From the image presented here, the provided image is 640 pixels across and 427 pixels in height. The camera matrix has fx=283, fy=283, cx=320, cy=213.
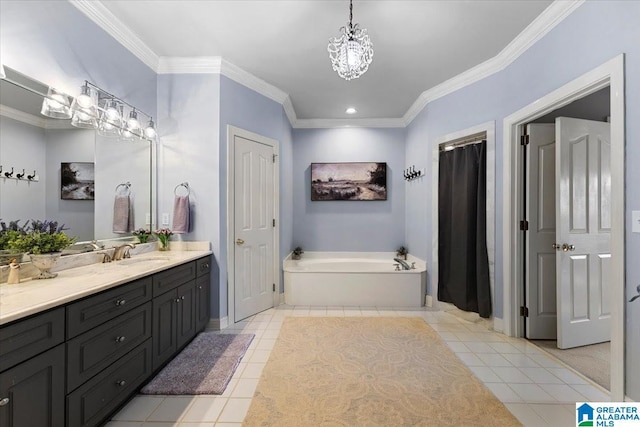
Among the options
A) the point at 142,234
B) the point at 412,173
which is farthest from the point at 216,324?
the point at 412,173

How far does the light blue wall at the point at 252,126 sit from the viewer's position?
9.54ft

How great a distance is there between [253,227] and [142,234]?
1087 millimetres

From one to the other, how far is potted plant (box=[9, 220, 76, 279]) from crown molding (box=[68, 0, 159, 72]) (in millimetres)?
1595

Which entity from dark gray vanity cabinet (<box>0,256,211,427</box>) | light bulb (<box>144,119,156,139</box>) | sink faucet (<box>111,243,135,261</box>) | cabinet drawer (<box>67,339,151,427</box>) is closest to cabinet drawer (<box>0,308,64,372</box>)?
dark gray vanity cabinet (<box>0,256,211,427</box>)

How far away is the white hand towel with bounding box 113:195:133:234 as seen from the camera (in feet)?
7.80

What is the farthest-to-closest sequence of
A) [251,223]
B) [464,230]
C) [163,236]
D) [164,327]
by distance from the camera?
[251,223] < [464,230] < [163,236] < [164,327]

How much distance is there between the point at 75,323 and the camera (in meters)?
1.31

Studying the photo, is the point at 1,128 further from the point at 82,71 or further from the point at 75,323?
the point at 75,323

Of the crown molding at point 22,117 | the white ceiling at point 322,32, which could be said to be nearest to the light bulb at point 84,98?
the crown molding at point 22,117

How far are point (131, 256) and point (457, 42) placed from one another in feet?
11.4

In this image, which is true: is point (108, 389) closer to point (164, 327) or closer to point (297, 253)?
point (164, 327)

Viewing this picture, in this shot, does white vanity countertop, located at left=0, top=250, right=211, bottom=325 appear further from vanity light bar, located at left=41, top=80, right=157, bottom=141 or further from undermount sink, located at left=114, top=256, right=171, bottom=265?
vanity light bar, located at left=41, top=80, right=157, bottom=141

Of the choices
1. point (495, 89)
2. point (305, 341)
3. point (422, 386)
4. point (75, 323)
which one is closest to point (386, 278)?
point (305, 341)

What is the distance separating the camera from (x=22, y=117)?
5.51 ft
